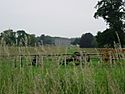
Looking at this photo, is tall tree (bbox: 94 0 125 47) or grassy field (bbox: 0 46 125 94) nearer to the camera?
grassy field (bbox: 0 46 125 94)

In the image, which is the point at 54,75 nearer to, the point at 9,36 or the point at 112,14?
the point at 9,36

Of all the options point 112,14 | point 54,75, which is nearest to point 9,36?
point 54,75

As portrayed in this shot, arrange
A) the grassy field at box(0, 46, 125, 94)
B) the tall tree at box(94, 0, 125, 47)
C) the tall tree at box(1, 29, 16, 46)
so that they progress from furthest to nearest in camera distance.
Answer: the tall tree at box(94, 0, 125, 47)
the tall tree at box(1, 29, 16, 46)
the grassy field at box(0, 46, 125, 94)

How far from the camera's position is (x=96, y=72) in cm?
536

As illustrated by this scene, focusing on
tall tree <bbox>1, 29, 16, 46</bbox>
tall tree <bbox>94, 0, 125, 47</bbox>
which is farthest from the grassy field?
tall tree <bbox>94, 0, 125, 47</bbox>

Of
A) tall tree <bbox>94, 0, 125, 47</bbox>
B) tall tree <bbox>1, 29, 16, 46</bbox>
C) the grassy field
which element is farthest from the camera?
tall tree <bbox>94, 0, 125, 47</bbox>

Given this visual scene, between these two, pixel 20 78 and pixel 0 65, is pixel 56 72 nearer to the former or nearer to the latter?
pixel 20 78

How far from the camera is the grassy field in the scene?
456 centimetres

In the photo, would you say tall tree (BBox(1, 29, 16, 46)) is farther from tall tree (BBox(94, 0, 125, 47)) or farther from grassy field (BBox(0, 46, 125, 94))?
tall tree (BBox(94, 0, 125, 47))

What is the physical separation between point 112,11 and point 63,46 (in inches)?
2338

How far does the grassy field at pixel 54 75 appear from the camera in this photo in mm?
4562

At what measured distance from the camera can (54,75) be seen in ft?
16.0

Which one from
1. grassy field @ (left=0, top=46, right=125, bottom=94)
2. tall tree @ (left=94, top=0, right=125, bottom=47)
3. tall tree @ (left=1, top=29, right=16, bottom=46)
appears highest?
tall tree @ (left=94, top=0, right=125, bottom=47)

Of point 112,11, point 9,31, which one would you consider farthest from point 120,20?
point 9,31
